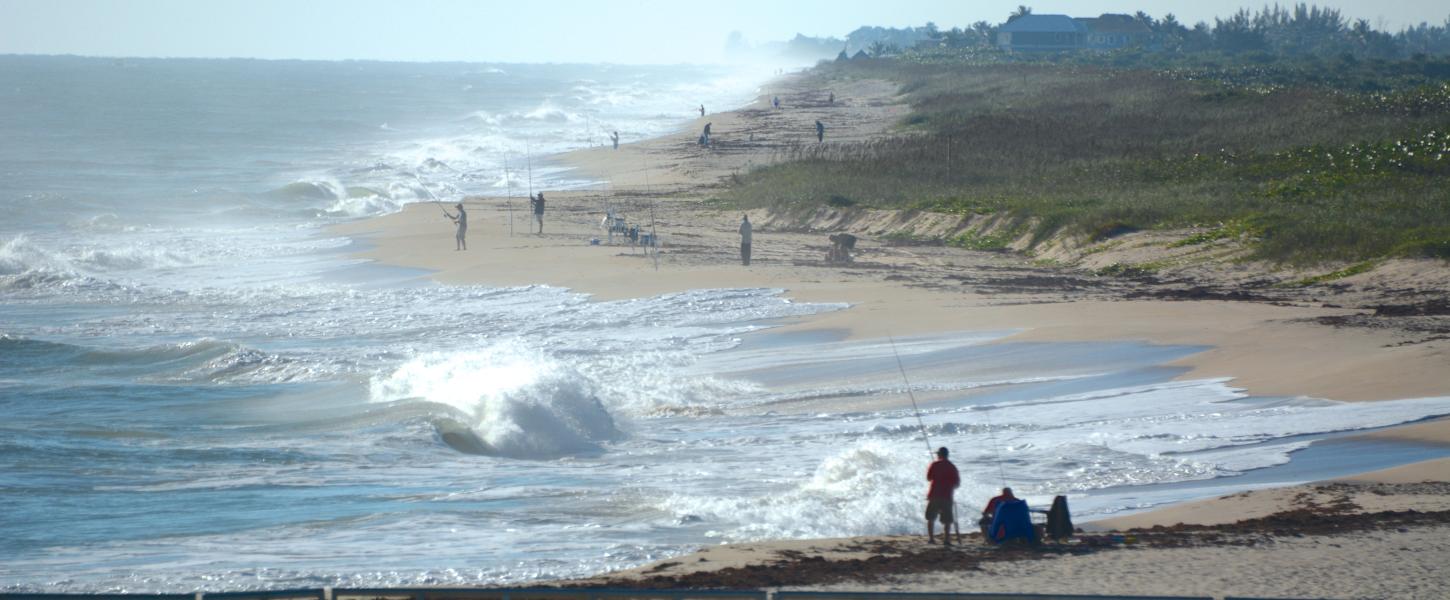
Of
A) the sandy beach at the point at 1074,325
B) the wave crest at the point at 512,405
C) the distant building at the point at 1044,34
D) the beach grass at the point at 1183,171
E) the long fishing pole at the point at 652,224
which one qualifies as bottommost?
the wave crest at the point at 512,405

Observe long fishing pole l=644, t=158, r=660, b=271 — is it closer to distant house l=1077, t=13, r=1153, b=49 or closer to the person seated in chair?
the person seated in chair

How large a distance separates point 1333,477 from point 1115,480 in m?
1.79

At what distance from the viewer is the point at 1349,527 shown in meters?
10.1

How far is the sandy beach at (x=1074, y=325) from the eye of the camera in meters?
9.34

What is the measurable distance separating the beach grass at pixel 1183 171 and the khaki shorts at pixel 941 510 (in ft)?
46.8

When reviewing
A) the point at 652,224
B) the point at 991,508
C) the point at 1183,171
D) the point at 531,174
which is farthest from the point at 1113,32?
the point at 991,508

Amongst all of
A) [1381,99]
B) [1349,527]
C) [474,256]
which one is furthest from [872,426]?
[1381,99]

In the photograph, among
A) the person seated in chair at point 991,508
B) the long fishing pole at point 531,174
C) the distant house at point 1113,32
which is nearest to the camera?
the person seated in chair at point 991,508

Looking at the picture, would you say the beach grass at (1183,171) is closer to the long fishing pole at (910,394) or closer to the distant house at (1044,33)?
the long fishing pole at (910,394)

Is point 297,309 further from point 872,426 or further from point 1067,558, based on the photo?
point 1067,558

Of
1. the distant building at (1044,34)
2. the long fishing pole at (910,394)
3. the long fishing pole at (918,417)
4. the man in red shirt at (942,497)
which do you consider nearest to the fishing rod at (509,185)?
the long fishing pole at (910,394)

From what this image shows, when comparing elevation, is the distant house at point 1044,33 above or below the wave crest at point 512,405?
above

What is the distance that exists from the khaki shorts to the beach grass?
1427 centimetres

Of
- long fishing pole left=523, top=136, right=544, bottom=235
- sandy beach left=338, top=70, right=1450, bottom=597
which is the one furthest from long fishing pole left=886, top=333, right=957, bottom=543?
long fishing pole left=523, top=136, right=544, bottom=235
